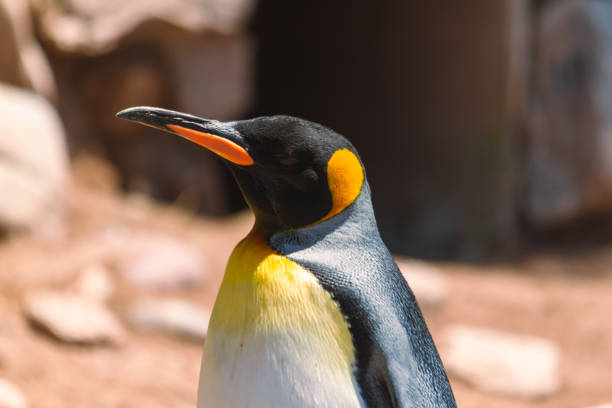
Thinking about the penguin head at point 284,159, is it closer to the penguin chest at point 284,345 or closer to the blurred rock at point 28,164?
the penguin chest at point 284,345

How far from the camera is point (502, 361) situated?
2.69m

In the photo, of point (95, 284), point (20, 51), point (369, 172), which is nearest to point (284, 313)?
point (95, 284)

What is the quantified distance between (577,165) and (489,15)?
118 cm

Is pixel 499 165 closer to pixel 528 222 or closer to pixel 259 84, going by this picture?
pixel 528 222

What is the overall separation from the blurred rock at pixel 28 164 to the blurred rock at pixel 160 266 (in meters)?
0.45

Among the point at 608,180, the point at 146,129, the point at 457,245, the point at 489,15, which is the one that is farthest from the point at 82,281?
the point at 608,180

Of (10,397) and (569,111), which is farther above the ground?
(569,111)

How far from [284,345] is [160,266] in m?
1.94

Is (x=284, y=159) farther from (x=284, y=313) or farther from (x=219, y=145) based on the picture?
(x=284, y=313)

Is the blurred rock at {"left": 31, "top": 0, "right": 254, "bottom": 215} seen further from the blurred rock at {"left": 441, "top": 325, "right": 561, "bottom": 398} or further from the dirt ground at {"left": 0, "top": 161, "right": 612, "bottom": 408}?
the blurred rock at {"left": 441, "top": 325, "right": 561, "bottom": 398}

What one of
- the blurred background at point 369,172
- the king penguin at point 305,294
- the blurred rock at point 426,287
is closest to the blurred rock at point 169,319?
the blurred background at point 369,172

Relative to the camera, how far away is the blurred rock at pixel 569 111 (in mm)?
4645

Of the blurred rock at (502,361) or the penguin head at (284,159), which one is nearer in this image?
the penguin head at (284,159)

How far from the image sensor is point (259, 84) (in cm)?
700
